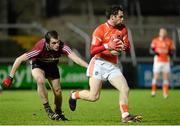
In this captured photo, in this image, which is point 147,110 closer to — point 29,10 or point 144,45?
point 144,45

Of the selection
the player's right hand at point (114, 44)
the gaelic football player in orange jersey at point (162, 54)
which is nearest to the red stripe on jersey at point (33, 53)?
the player's right hand at point (114, 44)

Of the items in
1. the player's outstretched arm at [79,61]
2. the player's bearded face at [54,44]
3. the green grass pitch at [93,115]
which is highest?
the player's bearded face at [54,44]

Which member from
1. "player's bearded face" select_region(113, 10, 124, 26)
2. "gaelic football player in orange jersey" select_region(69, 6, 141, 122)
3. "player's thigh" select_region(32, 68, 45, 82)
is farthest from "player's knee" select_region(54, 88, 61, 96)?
"player's bearded face" select_region(113, 10, 124, 26)

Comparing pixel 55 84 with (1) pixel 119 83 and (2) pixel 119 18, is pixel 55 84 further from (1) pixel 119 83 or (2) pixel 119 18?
(2) pixel 119 18

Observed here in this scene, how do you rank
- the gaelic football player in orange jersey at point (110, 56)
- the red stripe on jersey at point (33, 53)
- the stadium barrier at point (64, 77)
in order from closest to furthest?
1. the gaelic football player in orange jersey at point (110, 56)
2. the red stripe on jersey at point (33, 53)
3. the stadium barrier at point (64, 77)

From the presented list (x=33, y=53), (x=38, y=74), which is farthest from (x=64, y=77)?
(x=33, y=53)

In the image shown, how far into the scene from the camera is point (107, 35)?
1335cm

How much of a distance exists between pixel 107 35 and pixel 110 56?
0.45 m

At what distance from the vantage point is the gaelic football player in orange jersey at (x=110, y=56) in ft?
43.1

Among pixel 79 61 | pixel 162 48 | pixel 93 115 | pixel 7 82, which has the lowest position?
pixel 93 115

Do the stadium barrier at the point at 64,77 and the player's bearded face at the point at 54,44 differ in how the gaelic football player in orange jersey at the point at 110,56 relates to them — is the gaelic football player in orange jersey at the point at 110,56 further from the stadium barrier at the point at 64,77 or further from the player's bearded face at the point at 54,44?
the stadium barrier at the point at 64,77

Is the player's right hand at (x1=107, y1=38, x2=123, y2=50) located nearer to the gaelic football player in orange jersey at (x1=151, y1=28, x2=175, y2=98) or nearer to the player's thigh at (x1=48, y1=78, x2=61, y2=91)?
the player's thigh at (x1=48, y1=78, x2=61, y2=91)

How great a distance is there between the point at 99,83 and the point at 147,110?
4.07m

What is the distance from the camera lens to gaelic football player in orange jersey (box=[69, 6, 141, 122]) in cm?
1312
